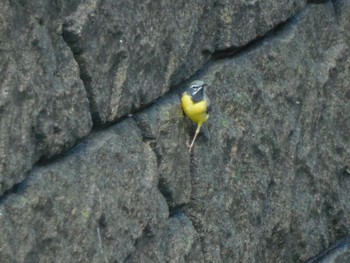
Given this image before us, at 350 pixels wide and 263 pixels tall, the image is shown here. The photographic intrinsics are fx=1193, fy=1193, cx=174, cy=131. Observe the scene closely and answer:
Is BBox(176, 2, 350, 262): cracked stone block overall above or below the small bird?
below

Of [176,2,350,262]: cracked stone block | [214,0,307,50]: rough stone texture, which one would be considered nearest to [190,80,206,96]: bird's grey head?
[176,2,350,262]: cracked stone block

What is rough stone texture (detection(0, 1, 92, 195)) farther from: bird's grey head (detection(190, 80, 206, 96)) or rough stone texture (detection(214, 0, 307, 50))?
rough stone texture (detection(214, 0, 307, 50))

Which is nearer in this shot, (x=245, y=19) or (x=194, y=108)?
(x=194, y=108)

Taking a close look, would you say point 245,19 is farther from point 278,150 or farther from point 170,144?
Answer: point 170,144

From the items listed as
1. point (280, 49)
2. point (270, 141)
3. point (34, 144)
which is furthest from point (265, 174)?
point (34, 144)

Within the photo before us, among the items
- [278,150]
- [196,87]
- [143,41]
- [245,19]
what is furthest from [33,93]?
[278,150]

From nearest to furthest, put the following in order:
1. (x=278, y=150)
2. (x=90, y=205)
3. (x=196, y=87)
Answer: (x=90, y=205) < (x=196, y=87) < (x=278, y=150)

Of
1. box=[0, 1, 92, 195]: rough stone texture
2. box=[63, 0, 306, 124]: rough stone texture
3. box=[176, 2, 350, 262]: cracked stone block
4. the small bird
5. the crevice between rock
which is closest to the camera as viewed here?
box=[0, 1, 92, 195]: rough stone texture
